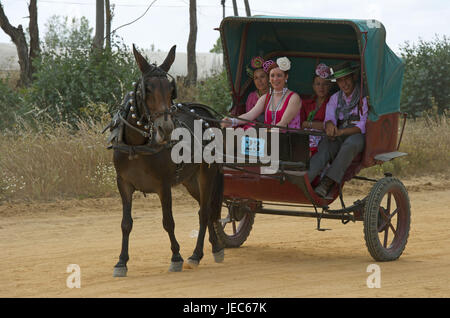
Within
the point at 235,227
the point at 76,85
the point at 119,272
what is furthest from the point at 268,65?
the point at 76,85

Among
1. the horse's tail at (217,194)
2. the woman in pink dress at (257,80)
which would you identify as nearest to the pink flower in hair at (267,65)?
the woman in pink dress at (257,80)

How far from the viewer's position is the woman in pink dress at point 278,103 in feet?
26.7

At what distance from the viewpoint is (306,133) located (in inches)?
308

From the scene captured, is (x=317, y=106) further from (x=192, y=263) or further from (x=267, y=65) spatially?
(x=192, y=263)

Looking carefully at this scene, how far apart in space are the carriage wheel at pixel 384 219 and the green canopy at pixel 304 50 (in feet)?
2.65

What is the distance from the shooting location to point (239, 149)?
8.13 metres

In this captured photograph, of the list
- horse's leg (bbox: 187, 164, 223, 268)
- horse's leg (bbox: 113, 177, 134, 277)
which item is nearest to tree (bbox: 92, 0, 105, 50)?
horse's leg (bbox: 187, 164, 223, 268)

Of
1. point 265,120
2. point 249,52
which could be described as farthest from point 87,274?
point 249,52

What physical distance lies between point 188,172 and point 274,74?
1.61 meters

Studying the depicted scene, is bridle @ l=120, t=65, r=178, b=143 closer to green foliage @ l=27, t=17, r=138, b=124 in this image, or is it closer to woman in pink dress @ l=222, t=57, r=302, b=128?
woman in pink dress @ l=222, t=57, r=302, b=128

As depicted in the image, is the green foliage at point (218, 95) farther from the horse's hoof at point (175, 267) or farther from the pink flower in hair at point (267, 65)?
the horse's hoof at point (175, 267)

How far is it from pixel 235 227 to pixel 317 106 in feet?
6.08

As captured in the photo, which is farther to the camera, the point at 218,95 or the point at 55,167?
the point at 218,95
